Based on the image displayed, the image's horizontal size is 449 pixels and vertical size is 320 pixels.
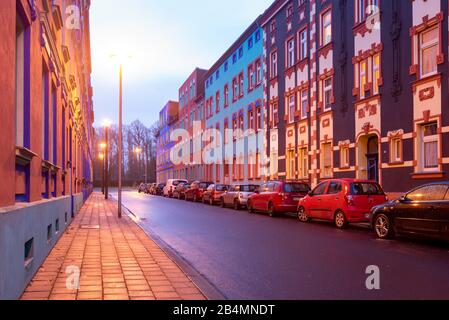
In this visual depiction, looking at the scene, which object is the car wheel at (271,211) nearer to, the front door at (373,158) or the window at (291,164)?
the front door at (373,158)

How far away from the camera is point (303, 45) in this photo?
93.4ft

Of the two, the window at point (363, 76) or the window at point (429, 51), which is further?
the window at point (363, 76)

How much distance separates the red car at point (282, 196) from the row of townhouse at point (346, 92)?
10.5 feet

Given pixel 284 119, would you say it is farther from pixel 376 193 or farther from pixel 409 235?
pixel 409 235

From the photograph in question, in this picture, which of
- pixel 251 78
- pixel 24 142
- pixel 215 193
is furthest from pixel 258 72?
pixel 24 142

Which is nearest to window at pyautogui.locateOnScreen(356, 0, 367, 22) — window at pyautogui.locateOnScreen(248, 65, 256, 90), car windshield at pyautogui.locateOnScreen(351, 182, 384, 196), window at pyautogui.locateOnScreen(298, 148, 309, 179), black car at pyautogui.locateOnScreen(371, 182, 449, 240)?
window at pyautogui.locateOnScreen(298, 148, 309, 179)

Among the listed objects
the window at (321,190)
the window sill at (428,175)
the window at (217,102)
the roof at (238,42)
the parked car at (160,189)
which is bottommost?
the parked car at (160,189)

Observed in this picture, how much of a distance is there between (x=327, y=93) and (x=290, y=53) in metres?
5.73

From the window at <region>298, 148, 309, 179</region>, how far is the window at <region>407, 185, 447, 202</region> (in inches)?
607

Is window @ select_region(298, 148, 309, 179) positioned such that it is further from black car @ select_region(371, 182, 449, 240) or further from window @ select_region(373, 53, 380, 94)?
black car @ select_region(371, 182, 449, 240)

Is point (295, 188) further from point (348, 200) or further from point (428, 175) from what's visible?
point (348, 200)

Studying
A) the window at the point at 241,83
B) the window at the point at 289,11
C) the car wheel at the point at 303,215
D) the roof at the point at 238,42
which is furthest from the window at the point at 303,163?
the window at the point at 241,83

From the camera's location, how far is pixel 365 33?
859 inches

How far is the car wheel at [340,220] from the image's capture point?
1527 centimetres
